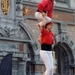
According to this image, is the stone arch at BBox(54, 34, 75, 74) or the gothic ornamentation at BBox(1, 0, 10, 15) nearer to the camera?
the gothic ornamentation at BBox(1, 0, 10, 15)

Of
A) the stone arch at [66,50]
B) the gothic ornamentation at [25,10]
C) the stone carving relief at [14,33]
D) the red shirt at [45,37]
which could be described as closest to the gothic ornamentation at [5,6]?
the stone carving relief at [14,33]

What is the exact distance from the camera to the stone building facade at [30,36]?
46.0ft

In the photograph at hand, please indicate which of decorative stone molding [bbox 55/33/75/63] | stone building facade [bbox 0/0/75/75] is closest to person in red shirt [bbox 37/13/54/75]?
stone building facade [bbox 0/0/75/75]

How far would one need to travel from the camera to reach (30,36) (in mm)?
14961

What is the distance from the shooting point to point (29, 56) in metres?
15.2

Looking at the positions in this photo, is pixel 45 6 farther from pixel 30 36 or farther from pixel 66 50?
pixel 66 50

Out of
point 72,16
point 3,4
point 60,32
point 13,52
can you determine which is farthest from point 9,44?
point 72,16

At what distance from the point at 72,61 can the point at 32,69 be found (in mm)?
2264

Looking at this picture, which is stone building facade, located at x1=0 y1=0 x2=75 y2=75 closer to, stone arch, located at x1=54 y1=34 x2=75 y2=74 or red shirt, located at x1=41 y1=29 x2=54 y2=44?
stone arch, located at x1=54 y1=34 x2=75 y2=74

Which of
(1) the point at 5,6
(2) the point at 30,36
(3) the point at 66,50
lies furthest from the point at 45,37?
(3) the point at 66,50

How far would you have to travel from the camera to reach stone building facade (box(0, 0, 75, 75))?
14.0 m

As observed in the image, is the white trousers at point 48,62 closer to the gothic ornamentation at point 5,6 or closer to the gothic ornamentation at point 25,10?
the gothic ornamentation at point 5,6

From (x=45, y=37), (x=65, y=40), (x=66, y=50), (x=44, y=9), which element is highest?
(x=44, y=9)

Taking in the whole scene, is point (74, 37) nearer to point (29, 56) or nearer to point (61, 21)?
point (61, 21)
